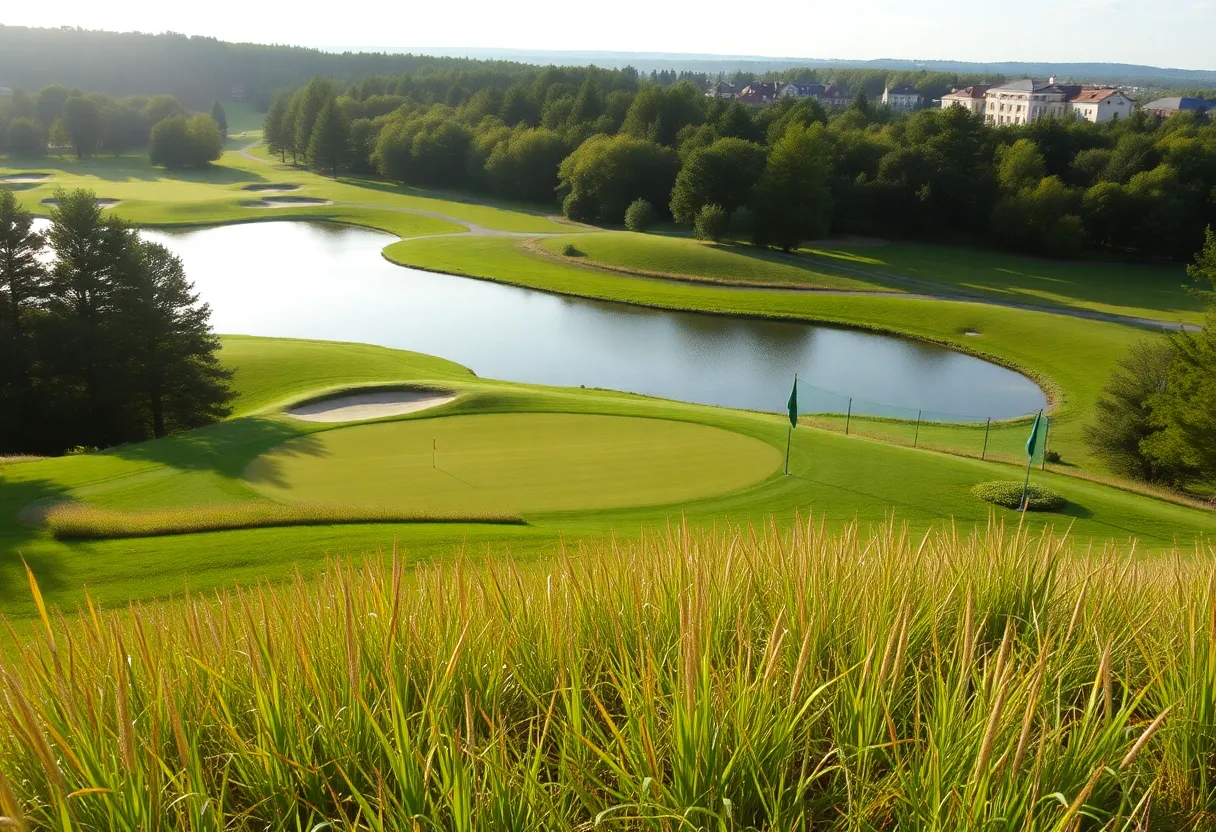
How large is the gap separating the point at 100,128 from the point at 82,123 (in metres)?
2.72

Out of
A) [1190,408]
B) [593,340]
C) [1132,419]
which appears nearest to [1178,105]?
[593,340]

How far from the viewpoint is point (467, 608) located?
4.26 metres

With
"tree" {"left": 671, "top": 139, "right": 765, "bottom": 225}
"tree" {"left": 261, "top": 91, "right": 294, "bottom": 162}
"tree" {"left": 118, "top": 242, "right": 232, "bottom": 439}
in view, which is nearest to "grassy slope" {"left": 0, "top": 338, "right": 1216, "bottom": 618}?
"tree" {"left": 118, "top": 242, "right": 232, "bottom": 439}

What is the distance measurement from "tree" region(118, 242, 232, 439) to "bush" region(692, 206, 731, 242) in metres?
42.8

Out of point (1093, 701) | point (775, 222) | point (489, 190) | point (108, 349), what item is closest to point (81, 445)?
point (108, 349)

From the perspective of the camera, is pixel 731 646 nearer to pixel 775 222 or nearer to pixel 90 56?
pixel 775 222

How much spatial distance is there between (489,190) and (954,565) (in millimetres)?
94616

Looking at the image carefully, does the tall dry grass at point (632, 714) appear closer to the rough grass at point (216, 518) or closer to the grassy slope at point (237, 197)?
the rough grass at point (216, 518)

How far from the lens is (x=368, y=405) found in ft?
83.3

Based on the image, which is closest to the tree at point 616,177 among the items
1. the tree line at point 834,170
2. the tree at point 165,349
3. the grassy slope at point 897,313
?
the tree line at point 834,170

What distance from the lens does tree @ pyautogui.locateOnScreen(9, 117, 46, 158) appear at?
345ft

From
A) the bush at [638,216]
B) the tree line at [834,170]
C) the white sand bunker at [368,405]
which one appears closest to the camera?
the white sand bunker at [368,405]

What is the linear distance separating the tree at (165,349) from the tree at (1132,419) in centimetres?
2866

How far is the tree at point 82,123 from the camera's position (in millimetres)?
105750
